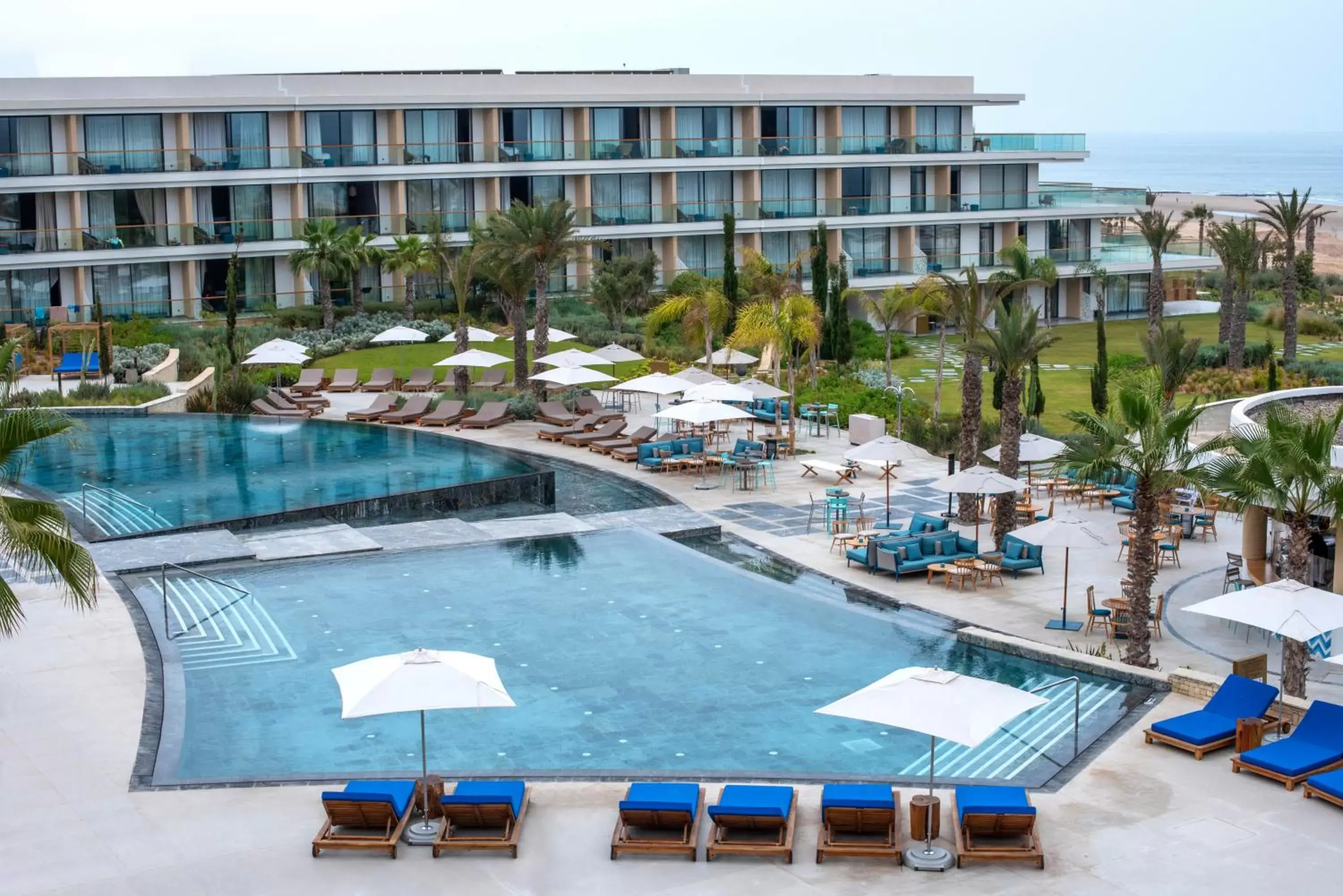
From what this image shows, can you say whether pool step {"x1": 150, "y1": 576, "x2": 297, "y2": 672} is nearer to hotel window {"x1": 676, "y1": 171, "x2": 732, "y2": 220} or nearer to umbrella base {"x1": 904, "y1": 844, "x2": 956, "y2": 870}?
umbrella base {"x1": 904, "y1": 844, "x2": 956, "y2": 870}

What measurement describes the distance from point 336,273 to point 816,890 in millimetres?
45845

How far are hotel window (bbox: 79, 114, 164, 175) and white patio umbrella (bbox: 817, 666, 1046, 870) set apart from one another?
48.5 metres

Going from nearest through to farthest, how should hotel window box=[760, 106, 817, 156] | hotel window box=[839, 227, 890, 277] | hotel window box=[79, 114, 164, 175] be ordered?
1. hotel window box=[79, 114, 164, 175]
2. hotel window box=[760, 106, 817, 156]
3. hotel window box=[839, 227, 890, 277]

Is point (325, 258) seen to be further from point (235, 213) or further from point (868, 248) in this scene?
point (868, 248)

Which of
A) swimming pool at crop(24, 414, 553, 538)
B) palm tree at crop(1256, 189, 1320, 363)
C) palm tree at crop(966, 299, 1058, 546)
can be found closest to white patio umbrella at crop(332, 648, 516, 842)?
swimming pool at crop(24, 414, 553, 538)

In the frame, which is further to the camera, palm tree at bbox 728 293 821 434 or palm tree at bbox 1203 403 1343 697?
palm tree at bbox 728 293 821 434

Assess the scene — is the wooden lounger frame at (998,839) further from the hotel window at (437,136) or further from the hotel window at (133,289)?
the hotel window at (437,136)

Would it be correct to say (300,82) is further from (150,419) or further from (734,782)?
(734,782)

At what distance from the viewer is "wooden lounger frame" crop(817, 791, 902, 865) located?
1388cm

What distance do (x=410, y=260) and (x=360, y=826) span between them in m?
45.2

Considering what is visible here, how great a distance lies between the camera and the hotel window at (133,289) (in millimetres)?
56906

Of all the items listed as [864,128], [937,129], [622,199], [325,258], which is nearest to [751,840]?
[325,258]

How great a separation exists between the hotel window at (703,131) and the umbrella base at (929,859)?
176 feet

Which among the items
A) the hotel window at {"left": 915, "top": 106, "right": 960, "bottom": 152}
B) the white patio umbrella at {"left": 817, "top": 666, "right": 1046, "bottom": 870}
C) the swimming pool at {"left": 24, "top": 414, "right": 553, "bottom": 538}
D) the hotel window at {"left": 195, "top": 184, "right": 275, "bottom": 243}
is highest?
the hotel window at {"left": 915, "top": 106, "right": 960, "bottom": 152}
